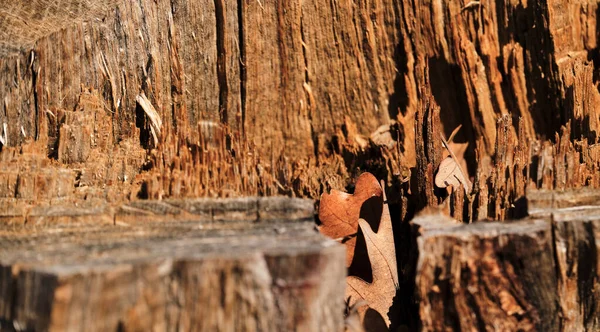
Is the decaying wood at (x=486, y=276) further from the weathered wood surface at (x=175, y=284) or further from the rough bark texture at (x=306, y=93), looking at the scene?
the rough bark texture at (x=306, y=93)

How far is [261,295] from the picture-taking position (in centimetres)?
177

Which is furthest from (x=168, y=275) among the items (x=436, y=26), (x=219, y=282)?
(x=436, y=26)

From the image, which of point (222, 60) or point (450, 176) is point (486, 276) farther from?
point (222, 60)

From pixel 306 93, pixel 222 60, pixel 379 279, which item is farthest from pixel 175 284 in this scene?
pixel 306 93

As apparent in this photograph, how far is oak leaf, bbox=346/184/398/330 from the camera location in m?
2.64

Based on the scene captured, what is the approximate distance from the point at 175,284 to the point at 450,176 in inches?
62.7

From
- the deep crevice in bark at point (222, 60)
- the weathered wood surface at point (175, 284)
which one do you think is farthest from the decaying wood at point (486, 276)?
the deep crevice in bark at point (222, 60)

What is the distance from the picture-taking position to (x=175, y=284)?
1.74 meters

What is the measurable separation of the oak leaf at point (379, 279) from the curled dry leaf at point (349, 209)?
3.4 inches

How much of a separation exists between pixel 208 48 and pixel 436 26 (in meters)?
1.18

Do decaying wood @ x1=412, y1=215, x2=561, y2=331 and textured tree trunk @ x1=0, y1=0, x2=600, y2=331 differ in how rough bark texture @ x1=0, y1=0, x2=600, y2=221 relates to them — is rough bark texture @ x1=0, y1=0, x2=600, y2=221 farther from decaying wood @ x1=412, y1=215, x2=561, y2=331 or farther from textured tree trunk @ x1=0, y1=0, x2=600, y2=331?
decaying wood @ x1=412, y1=215, x2=561, y2=331

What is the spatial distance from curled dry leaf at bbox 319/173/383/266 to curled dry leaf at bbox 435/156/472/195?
11.0 inches

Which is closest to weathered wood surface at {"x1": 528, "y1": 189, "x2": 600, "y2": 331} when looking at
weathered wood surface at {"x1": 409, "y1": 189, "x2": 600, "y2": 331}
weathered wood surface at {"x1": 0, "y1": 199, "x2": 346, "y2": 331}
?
weathered wood surface at {"x1": 409, "y1": 189, "x2": 600, "y2": 331}

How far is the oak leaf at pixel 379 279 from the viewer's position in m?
2.64
